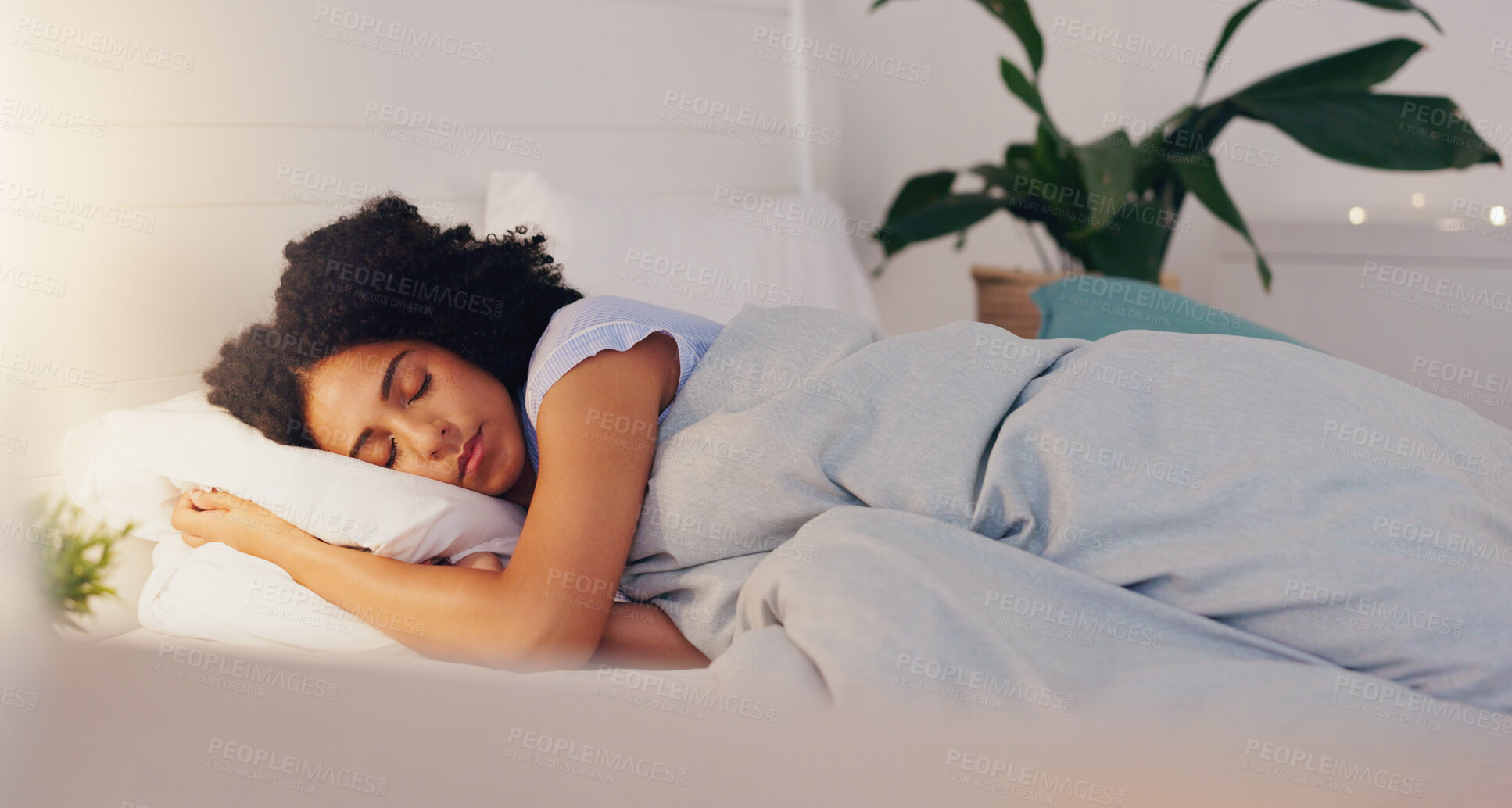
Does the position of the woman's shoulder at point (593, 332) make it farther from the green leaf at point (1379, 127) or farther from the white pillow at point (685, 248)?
the green leaf at point (1379, 127)

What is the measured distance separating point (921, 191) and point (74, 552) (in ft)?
4.98

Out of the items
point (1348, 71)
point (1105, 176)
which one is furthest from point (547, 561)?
point (1348, 71)

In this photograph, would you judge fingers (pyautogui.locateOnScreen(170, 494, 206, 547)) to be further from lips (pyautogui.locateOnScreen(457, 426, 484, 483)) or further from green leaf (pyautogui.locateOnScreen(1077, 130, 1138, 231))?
green leaf (pyautogui.locateOnScreen(1077, 130, 1138, 231))

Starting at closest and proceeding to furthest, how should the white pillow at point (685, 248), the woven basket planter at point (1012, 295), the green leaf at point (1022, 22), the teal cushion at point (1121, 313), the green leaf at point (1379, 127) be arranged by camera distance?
the teal cushion at point (1121, 313) < the white pillow at point (685, 248) < the green leaf at point (1379, 127) < the green leaf at point (1022, 22) < the woven basket planter at point (1012, 295)

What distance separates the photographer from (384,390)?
917 millimetres

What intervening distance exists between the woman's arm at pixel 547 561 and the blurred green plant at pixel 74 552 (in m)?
0.18

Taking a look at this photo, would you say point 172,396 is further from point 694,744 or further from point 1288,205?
point 1288,205

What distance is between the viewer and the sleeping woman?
819mm

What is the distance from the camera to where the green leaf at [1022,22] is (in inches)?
68.6

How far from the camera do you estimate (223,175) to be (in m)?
1.17

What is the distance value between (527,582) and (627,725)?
229mm

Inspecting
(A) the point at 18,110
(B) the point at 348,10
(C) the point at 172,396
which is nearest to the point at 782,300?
(B) the point at 348,10

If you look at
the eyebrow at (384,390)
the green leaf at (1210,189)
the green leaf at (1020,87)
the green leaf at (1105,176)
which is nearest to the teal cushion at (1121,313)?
the green leaf at (1105,176)

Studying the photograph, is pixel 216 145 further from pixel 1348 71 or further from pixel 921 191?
pixel 1348 71
